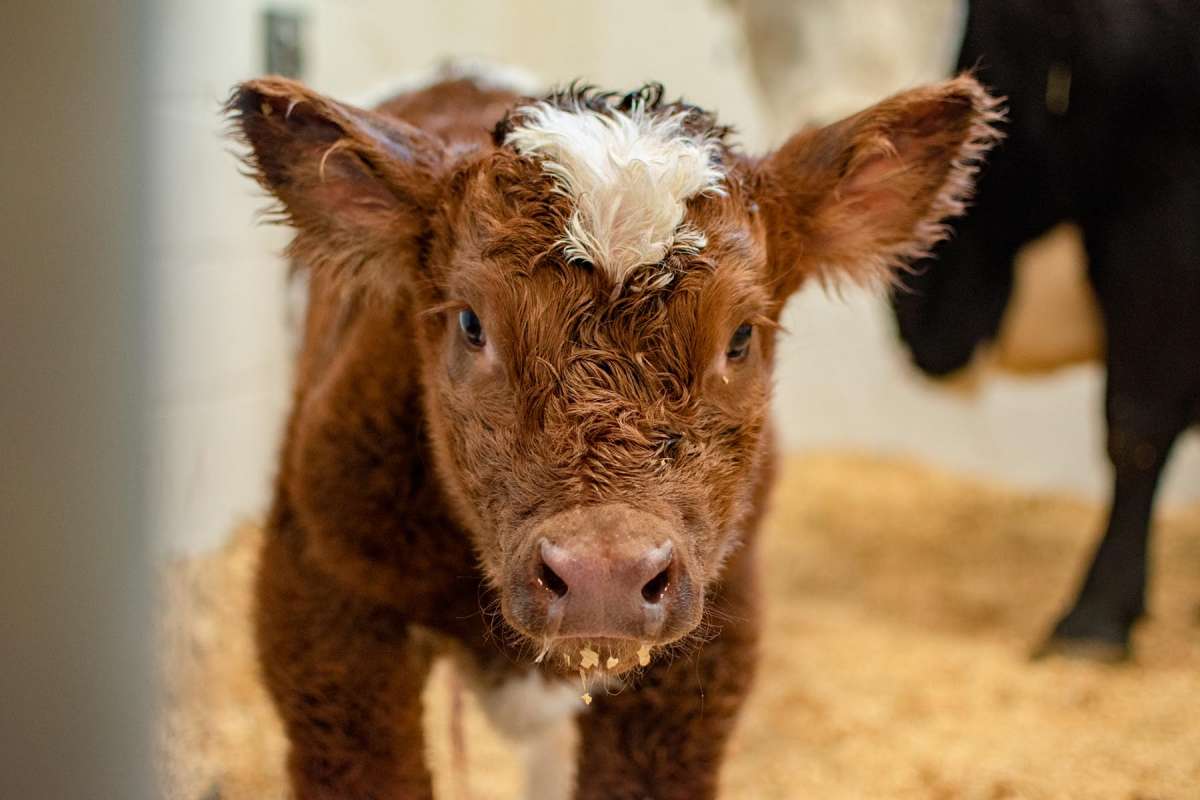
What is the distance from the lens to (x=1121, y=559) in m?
3.68

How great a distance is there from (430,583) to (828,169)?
101 cm

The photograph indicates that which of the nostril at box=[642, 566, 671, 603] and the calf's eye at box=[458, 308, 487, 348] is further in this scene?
the calf's eye at box=[458, 308, 487, 348]

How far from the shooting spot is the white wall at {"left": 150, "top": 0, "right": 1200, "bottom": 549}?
3.28m

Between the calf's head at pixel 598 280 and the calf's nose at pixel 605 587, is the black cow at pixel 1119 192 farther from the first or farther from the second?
the calf's nose at pixel 605 587

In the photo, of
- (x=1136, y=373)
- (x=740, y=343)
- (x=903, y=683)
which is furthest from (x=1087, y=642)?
(x=740, y=343)

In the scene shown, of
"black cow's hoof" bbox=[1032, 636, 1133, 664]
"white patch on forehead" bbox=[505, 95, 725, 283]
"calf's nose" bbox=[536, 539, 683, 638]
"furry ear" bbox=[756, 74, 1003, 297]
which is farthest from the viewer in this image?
"black cow's hoof" bbox=[1032, 636, 1133, 664]

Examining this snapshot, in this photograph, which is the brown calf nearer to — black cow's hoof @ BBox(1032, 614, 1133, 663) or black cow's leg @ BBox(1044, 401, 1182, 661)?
black cow's leg @ BBox(1044, 401, 1182, 661)

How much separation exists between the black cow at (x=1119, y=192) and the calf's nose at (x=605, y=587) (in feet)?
7.21

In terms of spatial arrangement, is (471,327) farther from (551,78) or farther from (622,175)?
(551,78)

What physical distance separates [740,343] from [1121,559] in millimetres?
2307

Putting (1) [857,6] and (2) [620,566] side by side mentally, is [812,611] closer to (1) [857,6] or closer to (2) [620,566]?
(1) [857,6]

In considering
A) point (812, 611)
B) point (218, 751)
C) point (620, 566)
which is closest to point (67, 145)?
point (620, 566)

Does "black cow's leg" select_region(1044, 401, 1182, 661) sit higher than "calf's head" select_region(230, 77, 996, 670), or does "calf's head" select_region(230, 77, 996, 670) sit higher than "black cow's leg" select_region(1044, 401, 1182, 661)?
"calf's head" select_region(230, 77, 996, 670)

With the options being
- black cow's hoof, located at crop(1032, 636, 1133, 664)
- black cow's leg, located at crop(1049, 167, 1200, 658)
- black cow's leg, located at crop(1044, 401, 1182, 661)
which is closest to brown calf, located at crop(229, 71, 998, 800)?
black cow's leg, located at crop(1049, 167, 1200, 658)
